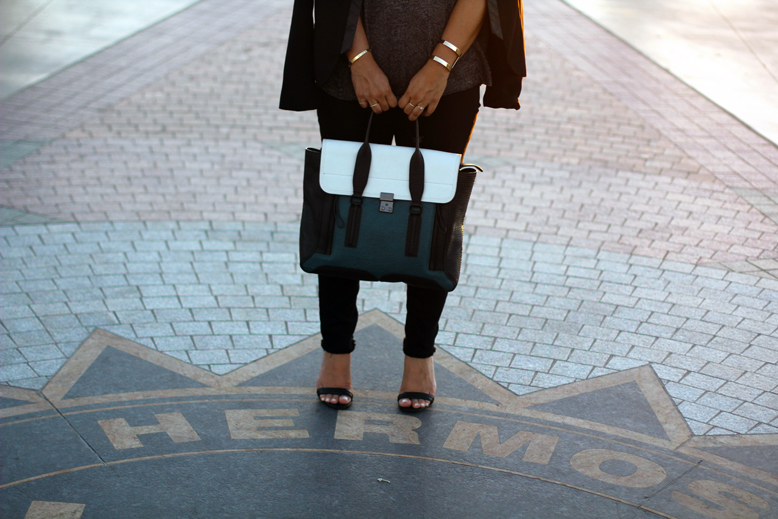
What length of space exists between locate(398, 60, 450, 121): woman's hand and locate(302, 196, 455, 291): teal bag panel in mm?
323

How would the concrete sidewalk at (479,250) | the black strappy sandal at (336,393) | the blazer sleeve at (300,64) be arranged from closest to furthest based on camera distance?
1. the blazer sleeve at (300,64)
2. the black strappy sandal at (336,393)
3. the concrete sidewalk at (479,250)

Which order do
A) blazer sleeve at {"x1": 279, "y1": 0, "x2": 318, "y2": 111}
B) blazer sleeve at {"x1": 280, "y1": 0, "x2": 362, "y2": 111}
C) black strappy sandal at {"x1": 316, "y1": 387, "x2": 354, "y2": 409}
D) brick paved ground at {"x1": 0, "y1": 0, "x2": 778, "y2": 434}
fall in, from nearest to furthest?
A: blazer sleeve at {"x1": 280, "y1": 0, "x2": 362, "y2": 111}
blazer sleeve at {"x1": 279, "y1": 0, "x2": 318, "y2": 111}
black strappy sandal at {"x1": 316, "y1": 387, "x2": 354, "y2": 409}
brick paved ground at {"x1": 0, "y1": 0, "x2": 778, "y2": 434}

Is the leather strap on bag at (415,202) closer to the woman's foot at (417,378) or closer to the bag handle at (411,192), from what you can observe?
the bag handle at (411,192)

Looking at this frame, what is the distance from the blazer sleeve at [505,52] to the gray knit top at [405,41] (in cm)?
7

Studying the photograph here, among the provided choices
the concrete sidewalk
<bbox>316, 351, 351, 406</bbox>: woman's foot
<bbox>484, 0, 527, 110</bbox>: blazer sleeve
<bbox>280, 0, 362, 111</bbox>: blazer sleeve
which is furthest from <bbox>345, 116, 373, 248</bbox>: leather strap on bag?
the concrete sidewalk

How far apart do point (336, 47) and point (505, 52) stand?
584 mm

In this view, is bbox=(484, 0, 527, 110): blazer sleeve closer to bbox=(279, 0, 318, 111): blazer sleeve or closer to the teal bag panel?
the teal bag panel

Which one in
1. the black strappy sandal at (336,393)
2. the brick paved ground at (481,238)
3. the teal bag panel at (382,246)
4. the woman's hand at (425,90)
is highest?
the woman's hand at (425,90)

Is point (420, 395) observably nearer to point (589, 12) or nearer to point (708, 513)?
point (708, 513)

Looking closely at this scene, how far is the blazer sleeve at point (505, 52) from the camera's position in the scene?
2615mm

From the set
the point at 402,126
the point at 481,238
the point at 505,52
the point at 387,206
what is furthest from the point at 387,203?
the point at 481,238

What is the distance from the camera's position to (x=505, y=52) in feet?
8.80

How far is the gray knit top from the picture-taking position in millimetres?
2609

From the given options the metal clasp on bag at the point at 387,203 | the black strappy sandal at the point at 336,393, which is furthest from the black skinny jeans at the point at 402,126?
the black strappy sandal at the point at 336,393
